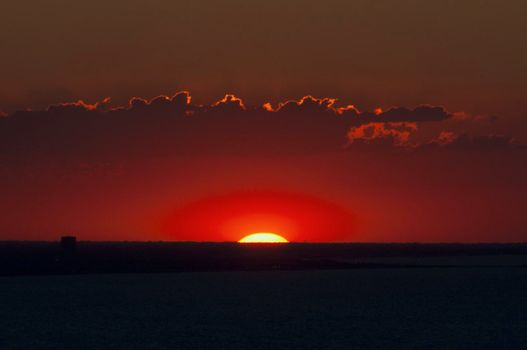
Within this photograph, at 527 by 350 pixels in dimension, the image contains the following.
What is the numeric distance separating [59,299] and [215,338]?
35.5 meters

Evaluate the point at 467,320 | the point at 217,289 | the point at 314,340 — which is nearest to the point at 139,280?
the point at 217,289

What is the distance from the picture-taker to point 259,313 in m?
80.8

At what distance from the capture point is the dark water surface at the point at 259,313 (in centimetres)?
6119

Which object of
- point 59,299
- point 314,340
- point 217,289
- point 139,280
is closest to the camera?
point 314,340

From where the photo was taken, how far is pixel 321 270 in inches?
6457

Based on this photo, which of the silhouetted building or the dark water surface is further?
the silhouetted building

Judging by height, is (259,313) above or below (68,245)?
below

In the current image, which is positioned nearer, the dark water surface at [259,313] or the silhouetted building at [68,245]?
the dark water surface at [259,313]

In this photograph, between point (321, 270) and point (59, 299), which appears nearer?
point (59, 299)

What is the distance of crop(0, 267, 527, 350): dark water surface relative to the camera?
61.2 metres

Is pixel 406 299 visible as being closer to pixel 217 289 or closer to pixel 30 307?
pixel 217 289

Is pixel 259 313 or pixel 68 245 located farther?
pixel 68 245

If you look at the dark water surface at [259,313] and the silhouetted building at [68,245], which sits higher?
the silhouetted building at [68,245]

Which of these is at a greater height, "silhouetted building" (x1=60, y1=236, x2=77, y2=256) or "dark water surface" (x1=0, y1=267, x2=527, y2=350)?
"silhouetted building" (x1=60, y1=236, x2=77, y2=256)
